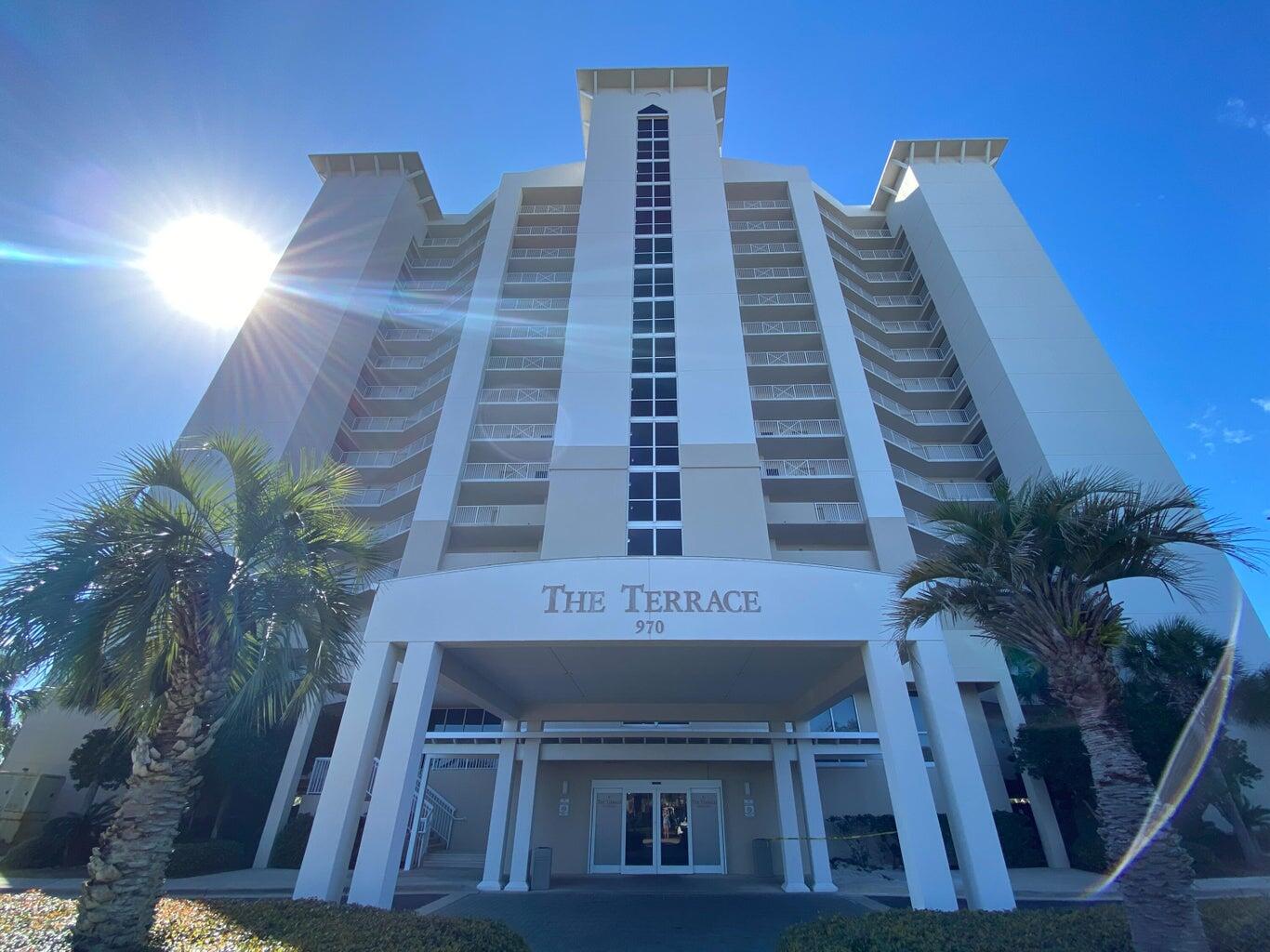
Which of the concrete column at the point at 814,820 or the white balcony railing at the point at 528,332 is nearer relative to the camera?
the concrete column at the point at 814,820

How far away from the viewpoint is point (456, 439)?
2708 centimetres

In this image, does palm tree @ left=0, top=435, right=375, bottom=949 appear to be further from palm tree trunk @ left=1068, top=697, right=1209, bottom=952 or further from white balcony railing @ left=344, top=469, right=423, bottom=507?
white balcony railing @ left=344, top=469, right=423, bottom=507

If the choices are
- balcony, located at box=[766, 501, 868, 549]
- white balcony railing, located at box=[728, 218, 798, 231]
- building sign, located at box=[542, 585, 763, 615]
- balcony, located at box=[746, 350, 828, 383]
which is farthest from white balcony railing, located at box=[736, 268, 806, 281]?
building sign, located at box=[542, 585, 763, 615]

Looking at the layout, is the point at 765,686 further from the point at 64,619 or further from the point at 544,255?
the point at 544,255

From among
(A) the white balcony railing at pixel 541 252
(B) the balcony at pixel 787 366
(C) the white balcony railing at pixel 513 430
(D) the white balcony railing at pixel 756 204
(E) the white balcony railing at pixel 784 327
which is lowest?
(C) the white balcony railing at pixel 513 430

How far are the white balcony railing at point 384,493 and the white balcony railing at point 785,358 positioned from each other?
17.2 m

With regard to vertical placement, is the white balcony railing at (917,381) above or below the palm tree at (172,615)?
above

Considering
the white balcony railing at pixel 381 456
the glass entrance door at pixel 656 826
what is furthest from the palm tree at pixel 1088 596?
the white balcony railing at pixel 381 456

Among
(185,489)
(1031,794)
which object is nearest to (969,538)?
(185,489)

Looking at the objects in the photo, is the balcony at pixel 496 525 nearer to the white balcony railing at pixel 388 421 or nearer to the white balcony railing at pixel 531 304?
the white balcony railing at pixel 388 421

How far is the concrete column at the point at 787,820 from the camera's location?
15.4 m

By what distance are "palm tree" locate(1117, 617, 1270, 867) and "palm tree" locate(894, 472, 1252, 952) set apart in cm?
1242

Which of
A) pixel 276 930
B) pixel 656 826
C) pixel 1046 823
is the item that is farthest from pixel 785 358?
pixel 276 930

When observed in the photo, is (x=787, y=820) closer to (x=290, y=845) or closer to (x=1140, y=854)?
(x=1140, y=854)
